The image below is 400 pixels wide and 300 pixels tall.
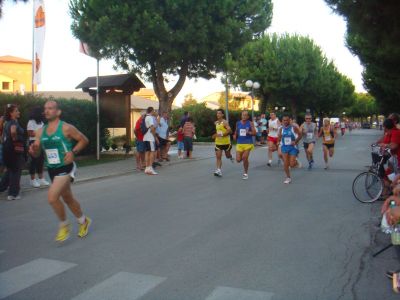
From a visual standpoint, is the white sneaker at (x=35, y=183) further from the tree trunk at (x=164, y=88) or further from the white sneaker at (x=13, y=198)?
the tree trunk at (x=164, y=88)

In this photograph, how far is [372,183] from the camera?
8.91m

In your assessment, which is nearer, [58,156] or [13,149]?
[58,156]

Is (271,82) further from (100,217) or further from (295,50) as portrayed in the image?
(100,217)

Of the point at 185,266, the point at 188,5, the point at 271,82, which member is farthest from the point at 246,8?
the point at 271,82

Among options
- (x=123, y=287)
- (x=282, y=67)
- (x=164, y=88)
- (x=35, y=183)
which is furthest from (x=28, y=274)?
(x=282, y=67)

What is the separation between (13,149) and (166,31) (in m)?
11.6

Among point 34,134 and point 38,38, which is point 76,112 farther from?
point 34,134

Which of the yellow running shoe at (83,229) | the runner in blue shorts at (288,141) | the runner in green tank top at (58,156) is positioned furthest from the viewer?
the runner in blue shorts at (288,141)

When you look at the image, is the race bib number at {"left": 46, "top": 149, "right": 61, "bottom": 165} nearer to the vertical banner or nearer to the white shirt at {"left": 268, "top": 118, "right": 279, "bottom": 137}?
the white shirt at {"left": 268, "top": 118, "right": 279, "bottom": 137}

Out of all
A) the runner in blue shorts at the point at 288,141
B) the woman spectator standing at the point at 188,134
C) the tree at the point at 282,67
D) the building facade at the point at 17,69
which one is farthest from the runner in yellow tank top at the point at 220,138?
the building facade at the point at 17,69

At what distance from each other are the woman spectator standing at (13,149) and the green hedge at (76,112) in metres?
5.45

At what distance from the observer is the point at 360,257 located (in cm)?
536

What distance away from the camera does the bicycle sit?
8844 mm

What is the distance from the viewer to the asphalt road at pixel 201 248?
4.38 meters
